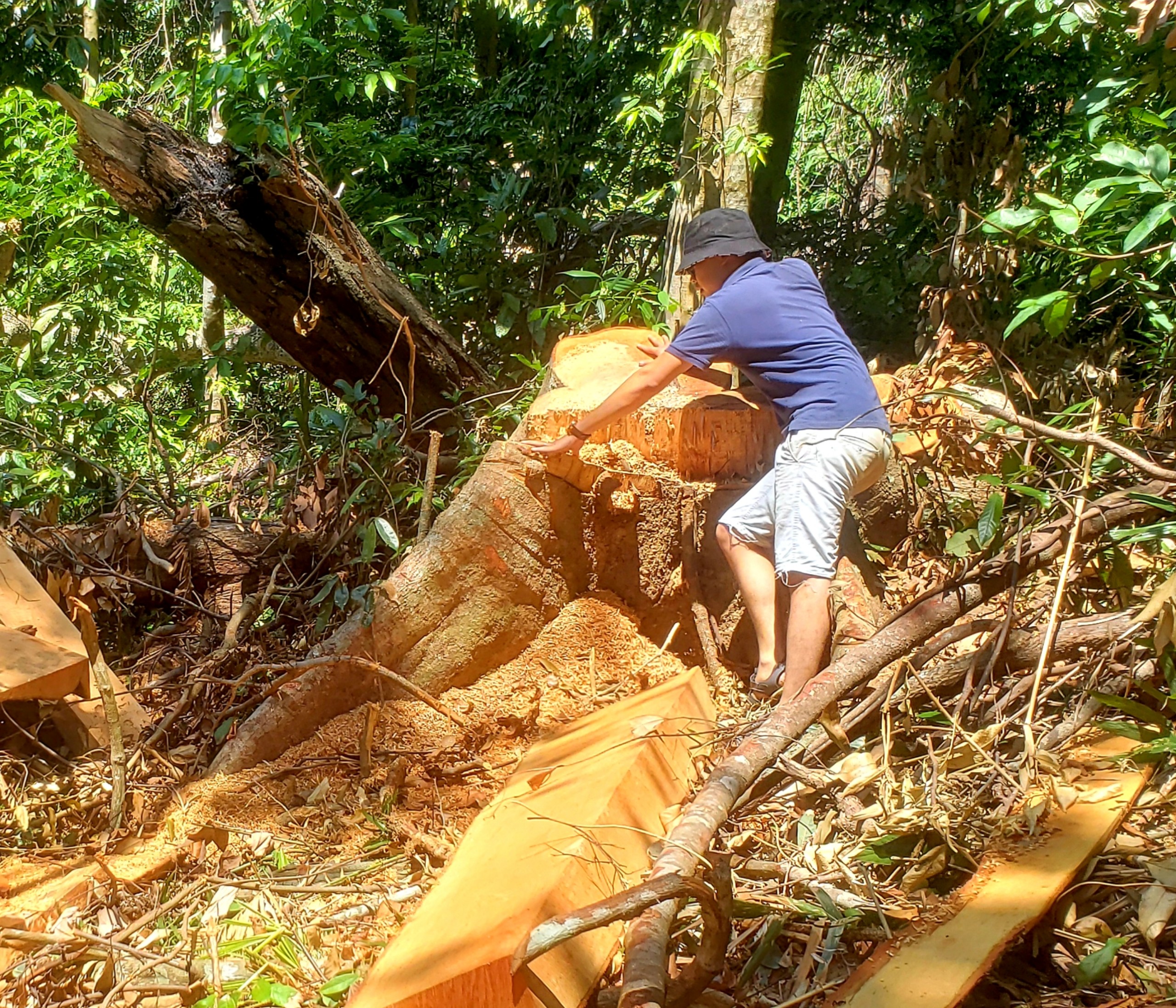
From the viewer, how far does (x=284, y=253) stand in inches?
158

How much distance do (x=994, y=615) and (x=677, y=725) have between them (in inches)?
42.8

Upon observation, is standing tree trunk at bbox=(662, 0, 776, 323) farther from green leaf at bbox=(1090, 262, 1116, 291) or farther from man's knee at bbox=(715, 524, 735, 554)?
green leaf at bbox=(1090, 262, 1116, 291)

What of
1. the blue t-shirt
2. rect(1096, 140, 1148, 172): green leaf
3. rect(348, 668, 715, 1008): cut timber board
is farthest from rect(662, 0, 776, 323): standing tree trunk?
rect(348, 668, 715, 1008): cut timber board

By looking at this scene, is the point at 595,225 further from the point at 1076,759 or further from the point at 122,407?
the point at 1076,759

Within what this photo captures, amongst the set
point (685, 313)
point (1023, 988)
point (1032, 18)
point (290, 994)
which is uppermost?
point (1032, 18)

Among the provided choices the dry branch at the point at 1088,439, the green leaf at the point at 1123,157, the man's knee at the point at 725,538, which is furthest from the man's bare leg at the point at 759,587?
the green leaf at the point at 1123,157

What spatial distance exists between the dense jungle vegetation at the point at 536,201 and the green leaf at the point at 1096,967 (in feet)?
6.23

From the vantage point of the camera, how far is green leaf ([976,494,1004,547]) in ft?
8.48

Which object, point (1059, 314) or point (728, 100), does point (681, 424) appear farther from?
point (728, 100)

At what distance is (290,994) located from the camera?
2.07 meters

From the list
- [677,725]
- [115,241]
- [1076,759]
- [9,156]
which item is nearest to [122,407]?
[115,241]

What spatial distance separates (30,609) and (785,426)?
8.78 ft

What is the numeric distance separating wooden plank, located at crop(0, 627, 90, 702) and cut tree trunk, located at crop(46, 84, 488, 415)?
1685 mm

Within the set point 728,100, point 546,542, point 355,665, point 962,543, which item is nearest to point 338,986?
point 355,665
